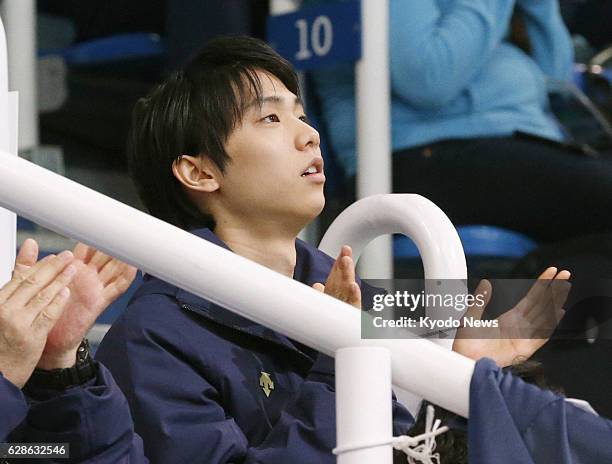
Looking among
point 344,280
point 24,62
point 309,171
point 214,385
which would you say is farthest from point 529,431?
point 24,62

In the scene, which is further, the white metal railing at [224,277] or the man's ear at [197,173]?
the man's ear at [197,173]

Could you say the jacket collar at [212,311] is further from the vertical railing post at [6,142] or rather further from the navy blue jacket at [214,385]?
the vertical railing post at [6,142]

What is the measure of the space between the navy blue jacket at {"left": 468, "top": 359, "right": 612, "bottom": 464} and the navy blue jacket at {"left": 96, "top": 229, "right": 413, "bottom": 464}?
0.76 feet

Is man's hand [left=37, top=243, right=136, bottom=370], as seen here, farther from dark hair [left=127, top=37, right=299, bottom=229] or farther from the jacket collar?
dark hair [left=127, top=37, right=299, bottom=229]

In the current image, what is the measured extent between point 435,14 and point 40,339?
1.39 meters

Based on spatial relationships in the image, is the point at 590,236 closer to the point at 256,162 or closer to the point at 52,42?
the point at 256,162

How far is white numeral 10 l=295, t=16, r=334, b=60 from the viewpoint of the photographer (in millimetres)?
2064

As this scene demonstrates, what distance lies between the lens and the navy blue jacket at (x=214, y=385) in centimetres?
95

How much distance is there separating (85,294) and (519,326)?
0.28 meters

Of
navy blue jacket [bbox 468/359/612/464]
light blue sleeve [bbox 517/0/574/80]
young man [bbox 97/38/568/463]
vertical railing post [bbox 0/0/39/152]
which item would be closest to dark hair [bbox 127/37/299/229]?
young man [bbox 97/38/568/463]

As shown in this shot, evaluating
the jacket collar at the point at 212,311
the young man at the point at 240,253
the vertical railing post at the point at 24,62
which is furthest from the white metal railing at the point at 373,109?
the jacket collar at the point at 212,311

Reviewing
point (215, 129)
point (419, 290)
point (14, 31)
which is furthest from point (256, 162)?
point (14, 31)

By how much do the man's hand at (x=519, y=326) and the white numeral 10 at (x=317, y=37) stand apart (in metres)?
1.19

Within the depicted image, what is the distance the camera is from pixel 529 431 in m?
0.72
